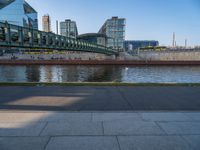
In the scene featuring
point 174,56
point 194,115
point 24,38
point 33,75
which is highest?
point 24,38

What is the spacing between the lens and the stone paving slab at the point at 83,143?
393 cm

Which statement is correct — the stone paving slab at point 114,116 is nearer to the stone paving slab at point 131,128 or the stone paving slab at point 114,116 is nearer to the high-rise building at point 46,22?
the stone paving slab at point 131,128

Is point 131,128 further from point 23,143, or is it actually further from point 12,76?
point 12,76

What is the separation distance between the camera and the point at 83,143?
4.12 metres

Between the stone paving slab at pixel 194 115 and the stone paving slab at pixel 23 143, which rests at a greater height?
the stone paving slab at pixel 23 143

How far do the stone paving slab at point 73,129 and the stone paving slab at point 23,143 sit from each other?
354 millimetres

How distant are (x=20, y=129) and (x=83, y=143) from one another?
179 centimetres

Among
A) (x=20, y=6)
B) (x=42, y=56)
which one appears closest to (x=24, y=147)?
(x=42, y=56)

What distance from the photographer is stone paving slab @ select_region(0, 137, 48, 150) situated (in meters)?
3.91

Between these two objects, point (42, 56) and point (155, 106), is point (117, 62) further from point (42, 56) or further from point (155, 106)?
point (155, 106)

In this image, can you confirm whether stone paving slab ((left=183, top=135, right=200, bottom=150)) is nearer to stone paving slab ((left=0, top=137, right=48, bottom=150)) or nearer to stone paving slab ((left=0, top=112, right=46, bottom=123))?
stone paving slab ((left=0, top=137, right=48, bottom=150))

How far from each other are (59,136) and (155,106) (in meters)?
4.19

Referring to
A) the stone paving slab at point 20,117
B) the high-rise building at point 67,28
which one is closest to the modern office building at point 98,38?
the high-rise building at point 67,28

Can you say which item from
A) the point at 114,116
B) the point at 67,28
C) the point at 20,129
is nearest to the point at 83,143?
the point at 20,129
